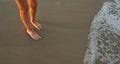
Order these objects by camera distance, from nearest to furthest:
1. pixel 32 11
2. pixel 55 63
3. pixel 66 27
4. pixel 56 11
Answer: pixel 55 63
pixel 32 11
pixel 66 27
pixel 56 11

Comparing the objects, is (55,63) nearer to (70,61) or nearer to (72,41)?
(70,61)

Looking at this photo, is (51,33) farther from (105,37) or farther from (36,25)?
(105,37)

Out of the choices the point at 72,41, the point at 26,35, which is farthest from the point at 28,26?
the point at 72,41

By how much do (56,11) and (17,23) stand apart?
62cm

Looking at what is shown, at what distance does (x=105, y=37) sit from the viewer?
132 inches

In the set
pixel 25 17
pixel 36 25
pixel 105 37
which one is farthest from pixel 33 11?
pixel 105 37

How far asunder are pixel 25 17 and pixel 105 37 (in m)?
1.13

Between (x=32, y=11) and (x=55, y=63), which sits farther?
(x=32, y=11)

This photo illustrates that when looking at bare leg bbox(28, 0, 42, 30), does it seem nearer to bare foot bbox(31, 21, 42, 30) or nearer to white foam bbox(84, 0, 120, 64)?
bare foot bbox(31, 21, 42, 30)

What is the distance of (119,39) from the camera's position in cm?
330

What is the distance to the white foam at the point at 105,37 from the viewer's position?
3.06 metres

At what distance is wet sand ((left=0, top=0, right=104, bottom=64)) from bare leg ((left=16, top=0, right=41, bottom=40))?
8 centimetres

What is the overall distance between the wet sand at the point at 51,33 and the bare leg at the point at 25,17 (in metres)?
0.08

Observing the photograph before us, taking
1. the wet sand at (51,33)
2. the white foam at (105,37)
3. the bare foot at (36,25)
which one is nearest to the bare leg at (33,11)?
the bare foot at (36,25)
